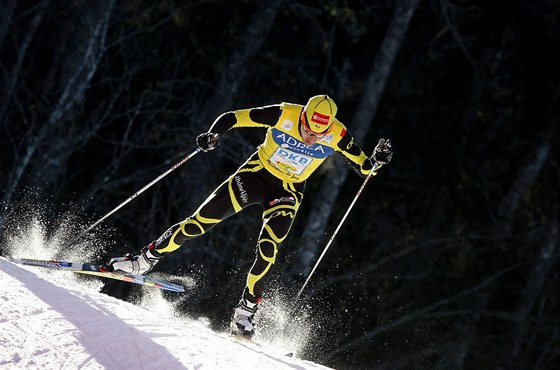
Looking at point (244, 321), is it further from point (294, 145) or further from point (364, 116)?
point (364, 116)

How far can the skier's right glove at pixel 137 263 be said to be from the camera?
233 inches

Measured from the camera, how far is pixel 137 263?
19.5 ft

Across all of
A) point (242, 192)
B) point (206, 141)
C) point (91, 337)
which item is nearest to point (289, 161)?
point (242, 192)

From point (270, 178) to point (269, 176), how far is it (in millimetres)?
17

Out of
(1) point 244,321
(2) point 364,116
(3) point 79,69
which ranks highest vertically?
(2) point 364,116

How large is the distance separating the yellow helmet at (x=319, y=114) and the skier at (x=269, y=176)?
4.0 inches

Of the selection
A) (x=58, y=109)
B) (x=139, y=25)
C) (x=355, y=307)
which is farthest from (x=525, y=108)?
(x=58, y=109)

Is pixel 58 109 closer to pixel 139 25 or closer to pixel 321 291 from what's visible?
pixel 139 25

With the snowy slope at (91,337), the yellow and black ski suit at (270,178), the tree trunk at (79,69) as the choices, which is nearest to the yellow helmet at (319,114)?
the yellow and black ski suit at (270,178)

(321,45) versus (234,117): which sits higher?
(321,45)

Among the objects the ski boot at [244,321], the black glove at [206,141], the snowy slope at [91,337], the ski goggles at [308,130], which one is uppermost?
the ski goggles at [308,130]

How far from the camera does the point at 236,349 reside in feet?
15.8

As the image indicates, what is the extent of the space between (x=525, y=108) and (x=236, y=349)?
10.9m

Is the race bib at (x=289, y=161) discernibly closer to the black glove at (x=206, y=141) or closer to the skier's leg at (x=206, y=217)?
the skier's leg at (x=206, y=217)
